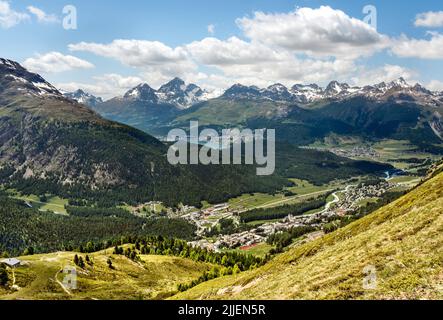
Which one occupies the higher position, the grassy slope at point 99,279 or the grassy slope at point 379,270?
the grassy slope at point 379,270

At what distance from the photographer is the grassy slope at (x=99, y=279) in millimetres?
135125

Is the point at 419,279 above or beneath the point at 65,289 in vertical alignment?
A: above

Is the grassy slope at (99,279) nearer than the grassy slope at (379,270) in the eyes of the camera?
No

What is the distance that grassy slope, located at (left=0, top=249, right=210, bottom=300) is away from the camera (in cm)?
13512

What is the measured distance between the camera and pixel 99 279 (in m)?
162

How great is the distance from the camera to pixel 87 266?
17100 centimetres

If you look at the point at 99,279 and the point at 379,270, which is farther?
the point at 99,279

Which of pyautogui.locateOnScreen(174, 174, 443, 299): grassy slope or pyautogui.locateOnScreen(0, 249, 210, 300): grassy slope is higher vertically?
pyautogui.locateOnScreen(174, 174, 443, 299): grassy slope

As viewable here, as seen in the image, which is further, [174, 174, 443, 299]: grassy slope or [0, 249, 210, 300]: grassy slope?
[0, 249, 210, 300]: grassy slope

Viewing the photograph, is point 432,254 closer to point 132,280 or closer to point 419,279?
point 419,279
